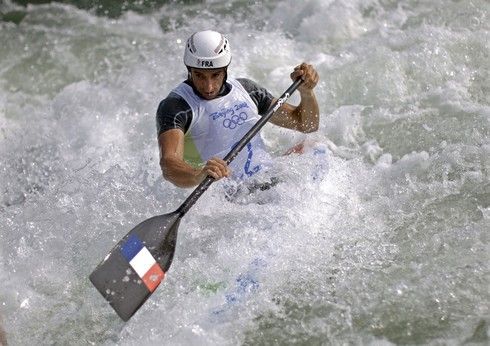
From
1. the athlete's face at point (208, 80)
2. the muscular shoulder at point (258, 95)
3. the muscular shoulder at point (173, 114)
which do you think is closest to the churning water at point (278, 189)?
the muscular shoulder at point (258, 95)

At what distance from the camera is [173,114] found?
525 centimetres

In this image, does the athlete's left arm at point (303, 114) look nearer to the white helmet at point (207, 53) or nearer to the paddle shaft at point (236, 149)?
the paddle shaft at point (236, 149)

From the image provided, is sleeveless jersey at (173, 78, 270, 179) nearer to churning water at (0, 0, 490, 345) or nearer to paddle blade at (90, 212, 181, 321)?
churning water at (0, 0, 490, 345)

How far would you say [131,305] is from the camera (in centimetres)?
473

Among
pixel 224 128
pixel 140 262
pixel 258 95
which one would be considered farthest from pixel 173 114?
pixel 140 262

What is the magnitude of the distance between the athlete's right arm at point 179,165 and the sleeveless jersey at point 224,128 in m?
0.27

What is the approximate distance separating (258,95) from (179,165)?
1005 millimetres

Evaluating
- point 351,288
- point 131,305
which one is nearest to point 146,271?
point 131,305

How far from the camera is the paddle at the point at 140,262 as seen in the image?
4730mm

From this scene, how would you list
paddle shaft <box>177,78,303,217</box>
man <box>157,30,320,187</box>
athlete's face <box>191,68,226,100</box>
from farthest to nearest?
athlete's face <box>191,68,226,100</box> → man <box>157,30,320,187</box> → paddle shaft <box>177,78,303,217</box>

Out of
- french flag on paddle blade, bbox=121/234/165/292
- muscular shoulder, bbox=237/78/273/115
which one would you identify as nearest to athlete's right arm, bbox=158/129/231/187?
Answer: french flag on paddle blade, bbox=121/234/165/292

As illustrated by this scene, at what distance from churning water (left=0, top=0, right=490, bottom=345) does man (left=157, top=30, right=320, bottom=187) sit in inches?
9.7

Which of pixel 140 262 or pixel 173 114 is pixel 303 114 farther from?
pixel 140 262

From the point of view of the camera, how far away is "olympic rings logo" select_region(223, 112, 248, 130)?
5.50m
